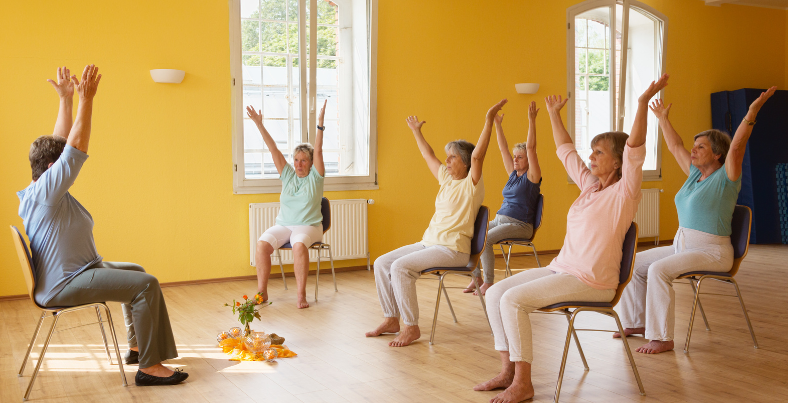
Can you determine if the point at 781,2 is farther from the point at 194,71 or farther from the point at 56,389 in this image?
the point at 56,389

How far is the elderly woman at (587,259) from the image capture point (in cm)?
276

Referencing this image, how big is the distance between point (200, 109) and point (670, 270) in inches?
157

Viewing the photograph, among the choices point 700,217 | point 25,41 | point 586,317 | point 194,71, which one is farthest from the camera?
point 194,71

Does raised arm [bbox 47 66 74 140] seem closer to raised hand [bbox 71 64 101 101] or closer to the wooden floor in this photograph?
raised hand [bbox 71 64 101 101]

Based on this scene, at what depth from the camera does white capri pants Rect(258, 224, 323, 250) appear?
498 cm

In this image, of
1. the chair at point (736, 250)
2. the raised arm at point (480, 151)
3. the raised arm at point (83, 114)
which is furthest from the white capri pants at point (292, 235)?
the chair at point (736, 250)

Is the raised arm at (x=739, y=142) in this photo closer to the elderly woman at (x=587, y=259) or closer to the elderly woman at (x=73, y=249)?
the elderly woman at (x=587, y=259)

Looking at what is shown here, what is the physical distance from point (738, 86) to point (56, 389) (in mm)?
8537

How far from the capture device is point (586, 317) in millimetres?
4402

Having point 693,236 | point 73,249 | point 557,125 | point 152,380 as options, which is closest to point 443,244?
point 557,125

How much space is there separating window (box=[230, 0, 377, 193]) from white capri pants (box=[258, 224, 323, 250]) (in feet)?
3.22

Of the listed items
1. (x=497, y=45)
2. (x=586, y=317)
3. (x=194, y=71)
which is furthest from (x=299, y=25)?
(x=586, y=317)

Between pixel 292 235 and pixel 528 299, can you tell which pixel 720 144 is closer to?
pixel 528 299

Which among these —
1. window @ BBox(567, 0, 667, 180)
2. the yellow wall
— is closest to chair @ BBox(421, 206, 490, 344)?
the yellow wall
